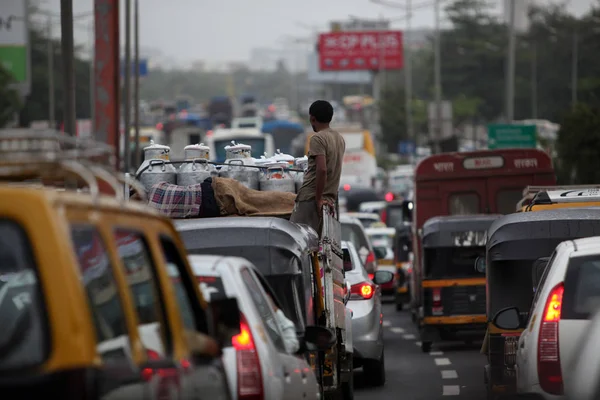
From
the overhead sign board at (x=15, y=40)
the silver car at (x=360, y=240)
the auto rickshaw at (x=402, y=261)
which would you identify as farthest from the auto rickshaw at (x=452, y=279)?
the overhead sign board at (x=15, y=40)

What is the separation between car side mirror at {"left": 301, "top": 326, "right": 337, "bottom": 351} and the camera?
8.59 metres

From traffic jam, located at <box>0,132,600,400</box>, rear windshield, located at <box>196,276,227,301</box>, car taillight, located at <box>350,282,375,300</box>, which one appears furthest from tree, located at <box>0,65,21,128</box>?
rear windshield, located at <box>196,276,227,301</box>

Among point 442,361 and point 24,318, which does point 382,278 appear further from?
point 24,318

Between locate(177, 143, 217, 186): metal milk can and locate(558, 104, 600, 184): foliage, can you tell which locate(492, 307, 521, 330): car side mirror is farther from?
locate(558, 104, 600, 184): foliage

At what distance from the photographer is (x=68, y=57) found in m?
18.6

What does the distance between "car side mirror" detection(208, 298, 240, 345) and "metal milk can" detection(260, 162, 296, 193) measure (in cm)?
853

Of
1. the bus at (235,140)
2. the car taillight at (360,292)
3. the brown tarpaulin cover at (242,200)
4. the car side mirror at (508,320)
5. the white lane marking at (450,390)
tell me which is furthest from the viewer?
the bus at (235,140)

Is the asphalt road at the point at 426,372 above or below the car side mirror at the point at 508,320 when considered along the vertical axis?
below

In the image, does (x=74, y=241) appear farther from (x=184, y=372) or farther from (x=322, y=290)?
(x=322, y=290)

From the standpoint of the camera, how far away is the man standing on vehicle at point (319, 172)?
13.5 meters

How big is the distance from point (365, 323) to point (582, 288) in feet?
22.2

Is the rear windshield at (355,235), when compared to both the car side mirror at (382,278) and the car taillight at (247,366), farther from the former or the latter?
the car taillight at (247,366)

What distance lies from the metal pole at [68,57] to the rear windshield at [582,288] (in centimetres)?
1024

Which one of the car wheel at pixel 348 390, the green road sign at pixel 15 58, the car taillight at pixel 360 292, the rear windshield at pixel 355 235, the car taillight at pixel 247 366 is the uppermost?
the green road sign at pixel 15 58
